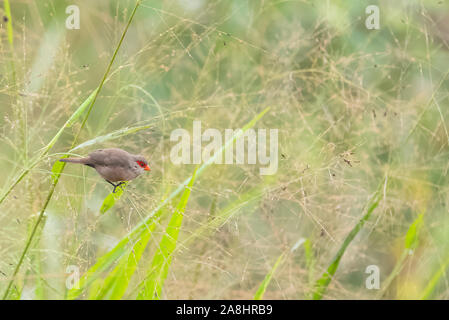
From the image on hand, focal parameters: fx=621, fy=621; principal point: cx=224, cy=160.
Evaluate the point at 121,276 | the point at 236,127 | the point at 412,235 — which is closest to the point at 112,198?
the point at 121,276

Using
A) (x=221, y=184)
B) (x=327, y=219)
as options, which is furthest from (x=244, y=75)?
(x=327, y=219)

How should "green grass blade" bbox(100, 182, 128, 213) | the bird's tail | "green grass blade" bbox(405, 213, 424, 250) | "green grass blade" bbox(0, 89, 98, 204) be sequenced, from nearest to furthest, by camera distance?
"green grass blade" bbox(0, 89, 98, 204) → the bird's tail → "green grass blade" bbox(100, 182, 128, 213) → "green grass blade" bbox(405, 213, 424, 250)

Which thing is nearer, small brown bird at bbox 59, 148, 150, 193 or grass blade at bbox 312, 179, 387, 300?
small brown bird at bbox 59, 148, 150, 193

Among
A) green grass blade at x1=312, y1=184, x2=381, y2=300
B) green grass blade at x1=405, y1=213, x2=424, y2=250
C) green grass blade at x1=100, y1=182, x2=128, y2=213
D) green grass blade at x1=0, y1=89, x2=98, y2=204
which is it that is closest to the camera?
green grass blade at x1=0, y1=89, x2=98, y2=204

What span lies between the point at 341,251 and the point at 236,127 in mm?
781

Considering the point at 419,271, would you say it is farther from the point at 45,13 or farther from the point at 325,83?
the point at 45,13

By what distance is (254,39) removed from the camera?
2918 mm

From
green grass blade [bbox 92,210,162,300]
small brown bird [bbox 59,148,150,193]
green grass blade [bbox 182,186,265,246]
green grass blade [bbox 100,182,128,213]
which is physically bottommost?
green grass blade [bbox 92,210,162,300]

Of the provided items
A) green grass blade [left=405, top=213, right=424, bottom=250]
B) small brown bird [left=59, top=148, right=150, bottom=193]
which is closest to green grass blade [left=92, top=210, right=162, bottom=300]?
small brown bird [left=59, top=148, right=150, bottom=193]

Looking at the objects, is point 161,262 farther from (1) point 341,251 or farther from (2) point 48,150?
(1) point 341,251

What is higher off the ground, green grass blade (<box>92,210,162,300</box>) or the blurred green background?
the blurred green background

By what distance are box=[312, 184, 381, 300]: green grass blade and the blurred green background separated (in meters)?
0.09

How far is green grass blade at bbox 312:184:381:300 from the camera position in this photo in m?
1.78

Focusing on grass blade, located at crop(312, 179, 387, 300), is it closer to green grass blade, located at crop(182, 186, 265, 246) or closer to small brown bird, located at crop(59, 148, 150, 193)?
green grass blade, located at crop(182, 186, 265, 246)
